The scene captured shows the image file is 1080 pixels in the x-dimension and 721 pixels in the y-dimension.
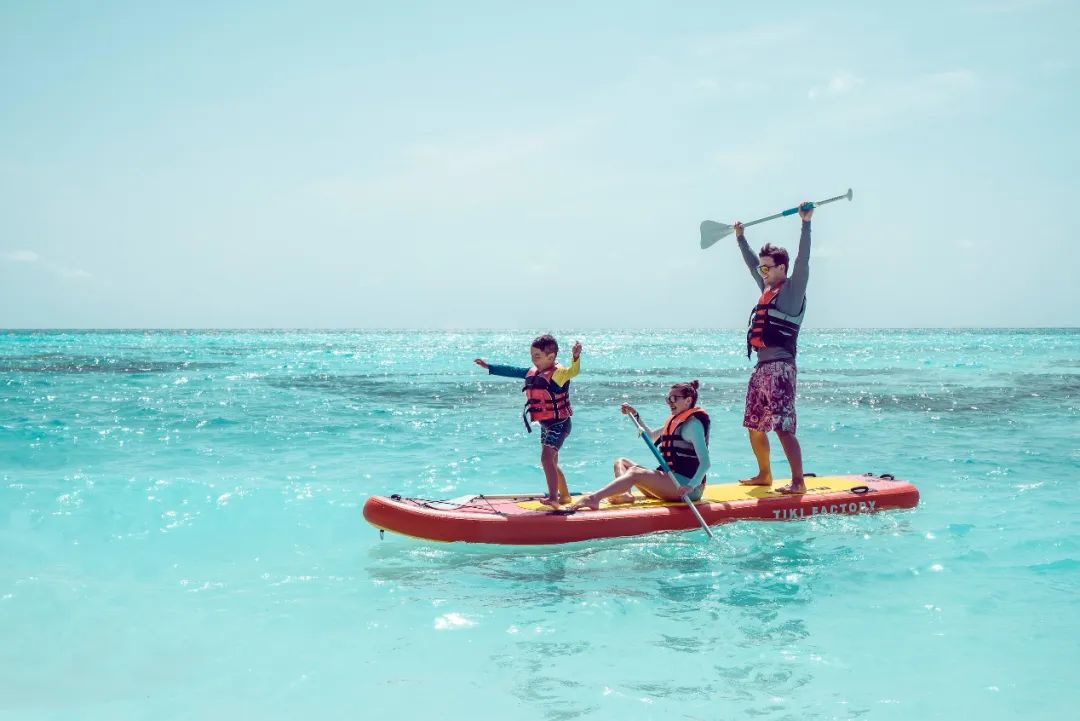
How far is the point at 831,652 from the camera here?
449 cm

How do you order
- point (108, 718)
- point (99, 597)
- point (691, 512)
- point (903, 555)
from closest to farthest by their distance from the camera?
1. point (108, 718)
2. point (99, 597)
3. point (903, 555)
4. point (691, 512)

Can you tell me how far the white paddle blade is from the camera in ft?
25.4

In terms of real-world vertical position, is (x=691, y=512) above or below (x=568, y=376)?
below

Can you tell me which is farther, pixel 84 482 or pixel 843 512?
pixel 84 482

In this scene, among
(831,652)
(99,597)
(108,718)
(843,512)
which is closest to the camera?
(108,718)

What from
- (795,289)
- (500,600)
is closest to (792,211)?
(795,289)

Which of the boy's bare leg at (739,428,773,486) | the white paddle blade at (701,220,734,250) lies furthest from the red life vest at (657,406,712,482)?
the white paddle blade at (701,220,734,250)

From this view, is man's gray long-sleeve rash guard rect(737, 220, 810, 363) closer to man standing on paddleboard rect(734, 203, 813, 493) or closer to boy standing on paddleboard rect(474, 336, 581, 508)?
man standing on paddleboard rect(734, 203, 813, 493)

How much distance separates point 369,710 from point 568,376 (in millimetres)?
3109

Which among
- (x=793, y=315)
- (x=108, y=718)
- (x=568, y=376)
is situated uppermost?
(x=793, y=315)

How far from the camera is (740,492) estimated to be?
7.30 metres

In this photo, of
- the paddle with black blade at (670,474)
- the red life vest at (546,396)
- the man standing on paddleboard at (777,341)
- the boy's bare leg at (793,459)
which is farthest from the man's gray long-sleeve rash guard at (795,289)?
the red life vest at (546,396)

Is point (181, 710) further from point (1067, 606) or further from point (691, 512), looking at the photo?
point (1067, 606)

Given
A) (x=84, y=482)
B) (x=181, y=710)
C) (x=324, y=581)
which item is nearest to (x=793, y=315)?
(x=324, y=581)
